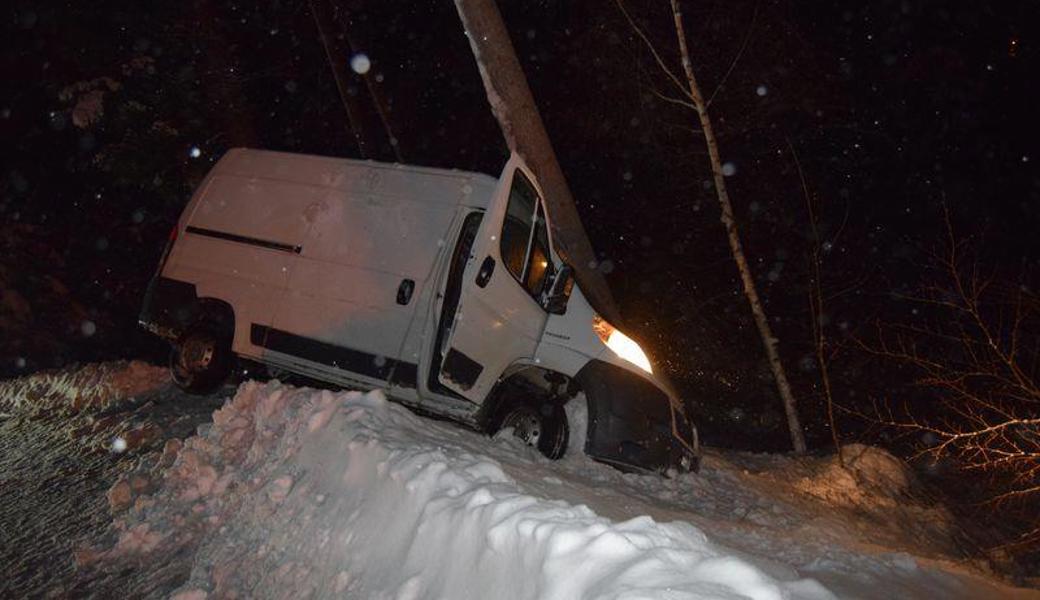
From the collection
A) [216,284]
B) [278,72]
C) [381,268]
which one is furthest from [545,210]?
[278,72]

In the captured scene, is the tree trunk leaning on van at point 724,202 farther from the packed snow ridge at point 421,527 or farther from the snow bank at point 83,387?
the snow bank at point 83,387

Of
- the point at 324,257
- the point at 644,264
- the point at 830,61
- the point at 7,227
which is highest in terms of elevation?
the point at 830,61

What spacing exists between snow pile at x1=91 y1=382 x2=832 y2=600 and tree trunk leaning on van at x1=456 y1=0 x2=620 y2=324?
3542 millimetres

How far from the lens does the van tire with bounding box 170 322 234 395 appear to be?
6.19 metres

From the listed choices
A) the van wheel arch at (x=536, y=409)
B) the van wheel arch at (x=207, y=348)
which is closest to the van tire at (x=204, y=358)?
the van wheel arch at (x=207, y=348)

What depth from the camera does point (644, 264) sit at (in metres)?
11.9

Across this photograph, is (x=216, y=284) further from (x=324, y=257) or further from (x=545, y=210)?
(x=545, y=210)

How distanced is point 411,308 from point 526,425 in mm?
1501

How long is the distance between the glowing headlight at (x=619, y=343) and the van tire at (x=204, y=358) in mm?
3391

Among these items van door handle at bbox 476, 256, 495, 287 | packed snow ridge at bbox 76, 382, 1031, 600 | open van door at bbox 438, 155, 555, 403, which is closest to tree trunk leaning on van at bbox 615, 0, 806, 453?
packed snow ridge at bbox 76, 382, 1031, 600

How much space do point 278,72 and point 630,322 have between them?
27.4ft

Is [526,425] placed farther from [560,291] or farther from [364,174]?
[364,174]

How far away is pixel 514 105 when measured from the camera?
7.47 meters

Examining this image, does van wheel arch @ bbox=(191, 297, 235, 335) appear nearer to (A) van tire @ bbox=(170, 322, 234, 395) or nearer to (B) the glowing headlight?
(A) van tire @ bbox=(170, 322, 234, 395)
